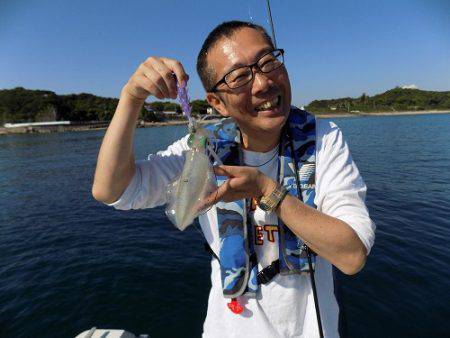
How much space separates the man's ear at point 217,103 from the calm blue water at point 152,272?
578cm

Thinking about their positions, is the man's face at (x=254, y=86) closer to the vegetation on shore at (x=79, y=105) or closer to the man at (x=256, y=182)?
the man at (x=256, y=182)

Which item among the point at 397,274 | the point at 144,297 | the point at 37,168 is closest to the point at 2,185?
the point at 37,168

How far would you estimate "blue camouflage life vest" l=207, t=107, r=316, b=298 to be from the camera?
8.21ft

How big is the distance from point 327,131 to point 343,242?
107cm

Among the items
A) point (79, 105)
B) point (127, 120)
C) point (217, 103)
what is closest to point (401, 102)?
point (79, 105)

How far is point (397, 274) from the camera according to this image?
8570 millimetres

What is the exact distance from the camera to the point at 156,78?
212cm

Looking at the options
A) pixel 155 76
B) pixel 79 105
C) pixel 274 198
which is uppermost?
pixel 79 105

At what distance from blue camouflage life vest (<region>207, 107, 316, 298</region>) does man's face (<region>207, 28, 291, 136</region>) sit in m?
0.31

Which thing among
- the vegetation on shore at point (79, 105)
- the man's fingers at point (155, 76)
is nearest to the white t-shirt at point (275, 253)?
the man's fingers at point (155, 76)

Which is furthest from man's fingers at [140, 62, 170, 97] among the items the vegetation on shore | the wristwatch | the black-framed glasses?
the vegetation on shore

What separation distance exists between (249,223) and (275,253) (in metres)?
0.33

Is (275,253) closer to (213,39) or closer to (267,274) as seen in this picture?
(267,274)

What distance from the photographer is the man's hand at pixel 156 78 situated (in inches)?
83.9
